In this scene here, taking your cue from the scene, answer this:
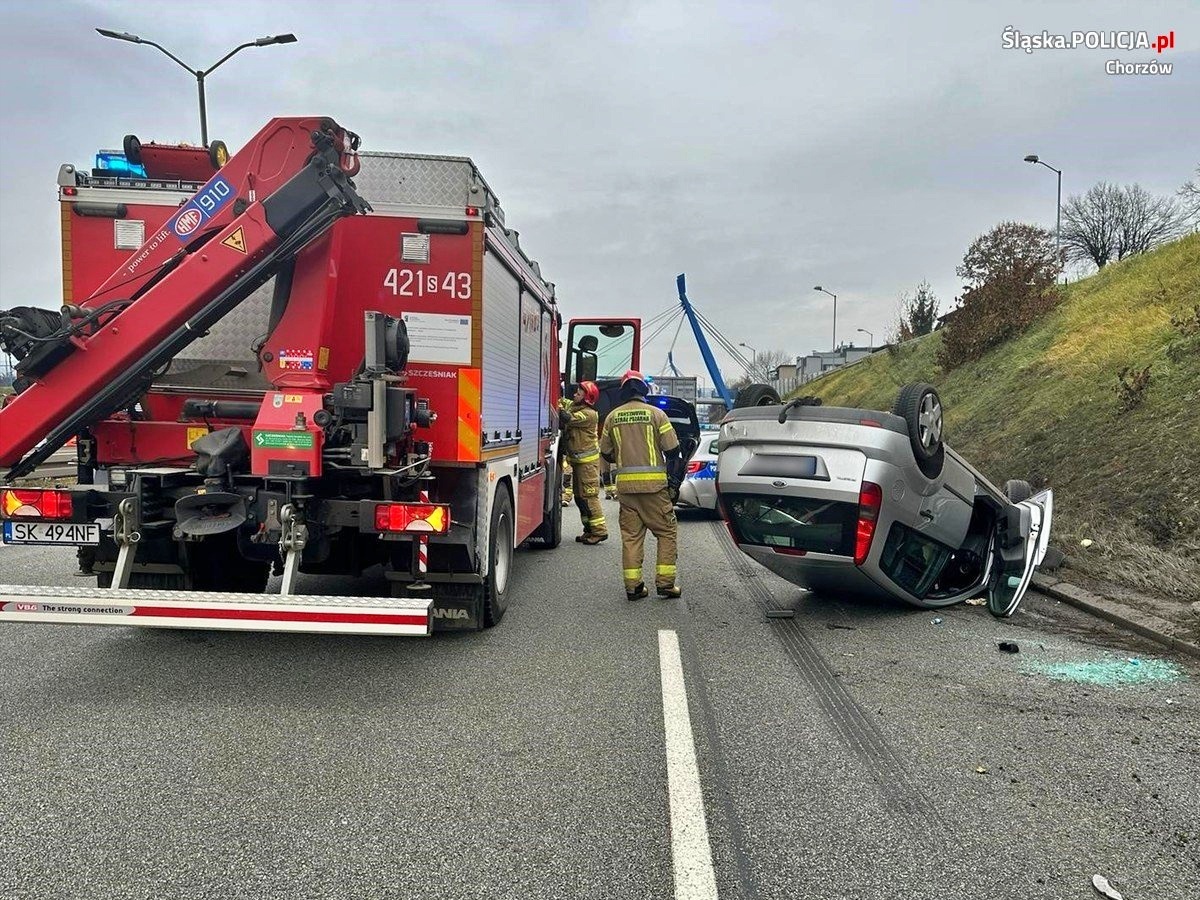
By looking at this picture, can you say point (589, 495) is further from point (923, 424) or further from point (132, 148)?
point (132, 148)

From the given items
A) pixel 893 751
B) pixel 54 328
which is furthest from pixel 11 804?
pixel 893 751

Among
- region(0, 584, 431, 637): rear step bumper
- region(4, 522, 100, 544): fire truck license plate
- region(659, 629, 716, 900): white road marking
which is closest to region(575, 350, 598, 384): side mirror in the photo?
region(659, 629, 716, 900): white road marking

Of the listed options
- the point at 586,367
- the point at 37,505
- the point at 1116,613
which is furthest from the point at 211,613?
the point at 586,367

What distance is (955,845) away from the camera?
2.97 m

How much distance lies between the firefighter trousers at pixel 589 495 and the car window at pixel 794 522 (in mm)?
4489

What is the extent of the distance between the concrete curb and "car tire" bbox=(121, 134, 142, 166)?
7571 mm

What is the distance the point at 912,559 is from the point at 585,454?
17.3ft

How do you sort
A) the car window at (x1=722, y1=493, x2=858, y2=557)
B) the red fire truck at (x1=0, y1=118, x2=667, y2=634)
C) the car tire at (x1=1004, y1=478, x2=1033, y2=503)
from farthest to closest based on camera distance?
1. the car tire at (x1=1004, y1=478, x2=1033, y2=503)
2. the car window at (x1=722, y1=493, x2=858, y2=557)
3. the red fire truck at (x1=0, y1=118, x2=667, y2=634)

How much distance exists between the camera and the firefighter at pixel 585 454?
1059 cm

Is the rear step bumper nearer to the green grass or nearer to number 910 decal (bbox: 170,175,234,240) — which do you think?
number 910 decal (bbox: 170,175,234,240)

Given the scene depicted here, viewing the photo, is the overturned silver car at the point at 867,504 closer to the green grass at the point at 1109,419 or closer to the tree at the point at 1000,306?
the green grass at the point at 1109,419

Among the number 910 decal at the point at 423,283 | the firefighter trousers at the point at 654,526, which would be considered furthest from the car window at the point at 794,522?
the number 910 decal at the point at 423,283

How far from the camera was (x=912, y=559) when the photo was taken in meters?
6.05

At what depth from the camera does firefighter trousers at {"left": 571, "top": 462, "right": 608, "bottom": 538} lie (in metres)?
10.6
